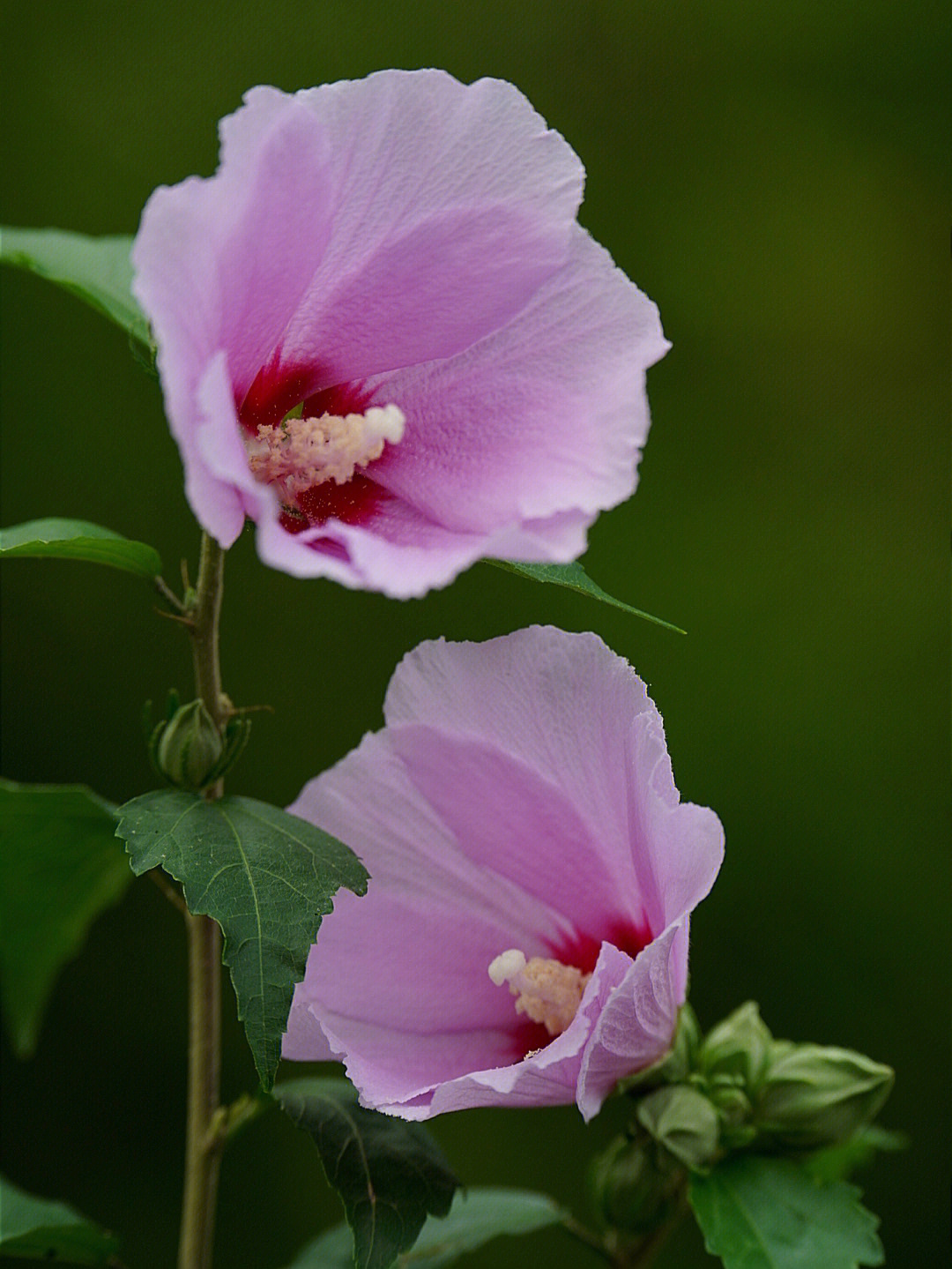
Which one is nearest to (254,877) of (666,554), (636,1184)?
(636,1184)

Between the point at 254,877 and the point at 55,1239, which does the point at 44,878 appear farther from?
the point at 254,877

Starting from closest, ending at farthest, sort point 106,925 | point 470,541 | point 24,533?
point 470,541 < point 24,533 < point 106,925

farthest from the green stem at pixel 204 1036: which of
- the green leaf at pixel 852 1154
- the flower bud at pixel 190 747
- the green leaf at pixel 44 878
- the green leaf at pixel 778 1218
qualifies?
the green leaf at pixel 852 1154

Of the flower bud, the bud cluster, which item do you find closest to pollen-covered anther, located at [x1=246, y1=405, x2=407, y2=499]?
the flower bud

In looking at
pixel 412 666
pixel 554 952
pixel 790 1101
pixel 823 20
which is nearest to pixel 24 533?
pixel 412 666

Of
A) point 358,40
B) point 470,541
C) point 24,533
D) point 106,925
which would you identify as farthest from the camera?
A: point 358,40

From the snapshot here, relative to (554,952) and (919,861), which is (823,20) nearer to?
(919,861)

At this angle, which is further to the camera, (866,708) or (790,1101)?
(866,708)
